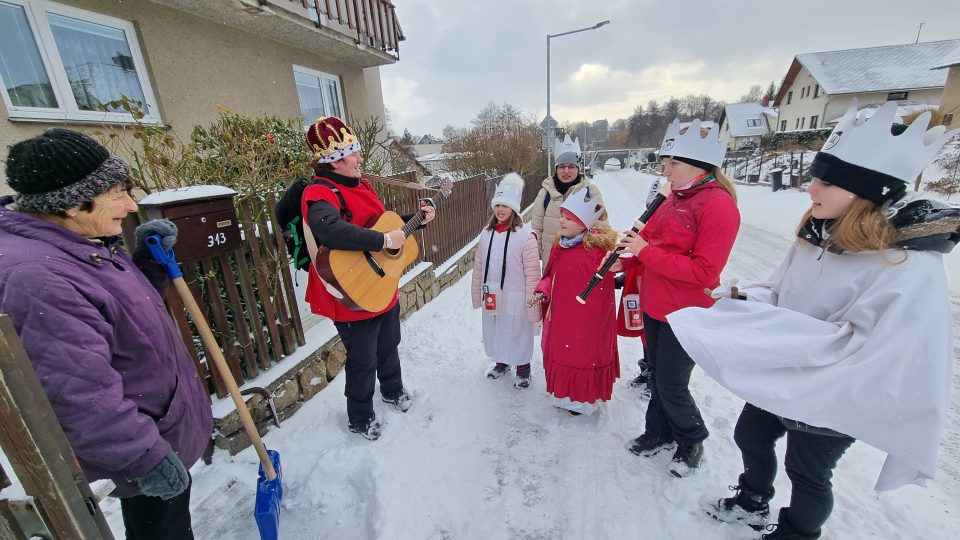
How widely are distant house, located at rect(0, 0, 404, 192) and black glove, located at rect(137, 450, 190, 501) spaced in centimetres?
393

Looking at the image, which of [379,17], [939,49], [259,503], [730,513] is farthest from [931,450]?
[939,49]

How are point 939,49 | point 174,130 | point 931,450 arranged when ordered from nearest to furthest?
point 931,450 < point 174,130 < point 939,49

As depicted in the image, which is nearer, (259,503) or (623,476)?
(259,503)

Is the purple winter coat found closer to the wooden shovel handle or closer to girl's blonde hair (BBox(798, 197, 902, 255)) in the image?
the wooden shovel handle

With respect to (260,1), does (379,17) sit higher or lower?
higher

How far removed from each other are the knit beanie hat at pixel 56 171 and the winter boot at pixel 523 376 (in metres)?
2.78

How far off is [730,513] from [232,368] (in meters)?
3.09

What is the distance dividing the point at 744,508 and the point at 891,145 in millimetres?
1793

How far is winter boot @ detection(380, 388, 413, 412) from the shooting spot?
2927 mm

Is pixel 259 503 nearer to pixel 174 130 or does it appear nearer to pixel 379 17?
pixel 174 130

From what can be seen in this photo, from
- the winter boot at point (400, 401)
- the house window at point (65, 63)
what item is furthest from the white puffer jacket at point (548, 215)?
the house window at point (65, 63)

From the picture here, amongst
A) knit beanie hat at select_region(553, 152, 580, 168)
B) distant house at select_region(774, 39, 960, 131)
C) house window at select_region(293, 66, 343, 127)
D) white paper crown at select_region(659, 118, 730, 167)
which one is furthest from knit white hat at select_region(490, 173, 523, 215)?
distant house at select_region(774, 39, 960, 131)

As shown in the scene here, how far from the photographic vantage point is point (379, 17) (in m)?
7.36

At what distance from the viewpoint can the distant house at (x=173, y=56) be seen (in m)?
3.54
